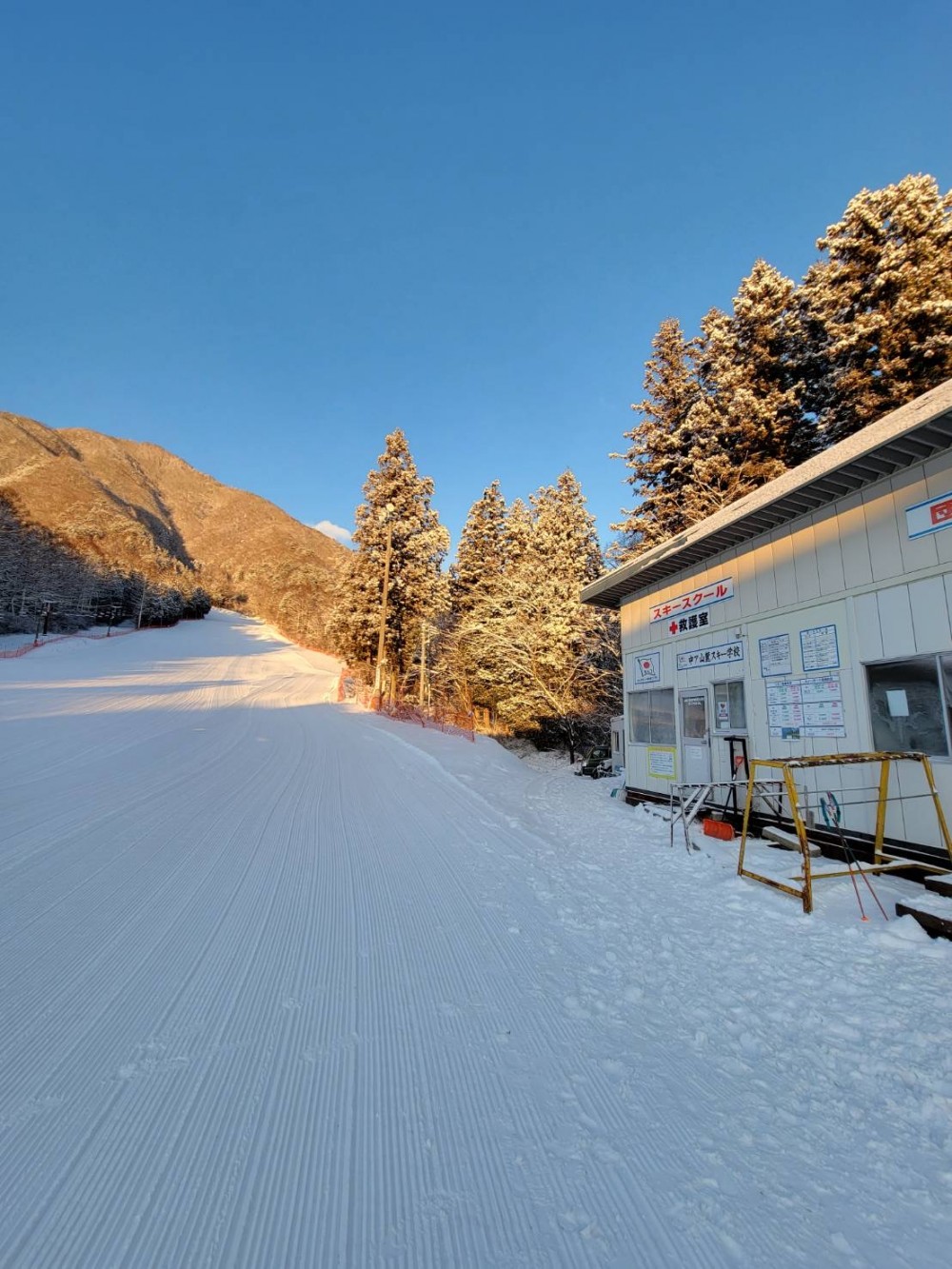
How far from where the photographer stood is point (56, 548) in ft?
A: 160

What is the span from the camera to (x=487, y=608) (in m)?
25.4

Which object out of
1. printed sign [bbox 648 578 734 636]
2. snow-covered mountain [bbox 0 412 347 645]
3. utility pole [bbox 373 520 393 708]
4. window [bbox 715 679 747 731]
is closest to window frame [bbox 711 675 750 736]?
window [bbox 715 679 747 731]

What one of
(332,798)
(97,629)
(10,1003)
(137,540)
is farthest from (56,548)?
(10,1003)

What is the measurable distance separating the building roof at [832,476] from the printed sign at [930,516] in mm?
557

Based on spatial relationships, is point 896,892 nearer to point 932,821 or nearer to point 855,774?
point 932,821

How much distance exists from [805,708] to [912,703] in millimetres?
1352

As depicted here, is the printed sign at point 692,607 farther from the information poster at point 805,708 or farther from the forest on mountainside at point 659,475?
the forest on mountainside at point 659,475

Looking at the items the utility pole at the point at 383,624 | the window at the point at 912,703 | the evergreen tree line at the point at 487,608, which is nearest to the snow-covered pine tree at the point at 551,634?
the evergreen tree line at the point at 487,608

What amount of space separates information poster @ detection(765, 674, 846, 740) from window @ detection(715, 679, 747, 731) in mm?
581

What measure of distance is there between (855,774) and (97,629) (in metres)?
55.3

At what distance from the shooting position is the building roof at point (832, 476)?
18.7 ft

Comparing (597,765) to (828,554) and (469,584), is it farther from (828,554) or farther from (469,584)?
(469,584)

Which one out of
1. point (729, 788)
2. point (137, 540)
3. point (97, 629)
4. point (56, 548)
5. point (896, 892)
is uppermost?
point (137, 540)

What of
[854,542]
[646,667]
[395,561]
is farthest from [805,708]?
[395,561]
